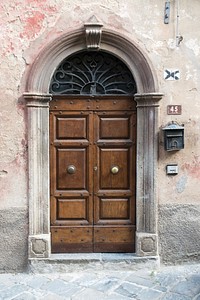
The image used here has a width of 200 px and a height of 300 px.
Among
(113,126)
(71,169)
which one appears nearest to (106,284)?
(71,169)

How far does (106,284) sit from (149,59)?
3153mm

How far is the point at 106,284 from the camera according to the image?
194 inches

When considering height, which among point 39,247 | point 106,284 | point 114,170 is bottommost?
point 106,284

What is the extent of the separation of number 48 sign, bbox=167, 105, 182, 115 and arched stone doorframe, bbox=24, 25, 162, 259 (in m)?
0.19

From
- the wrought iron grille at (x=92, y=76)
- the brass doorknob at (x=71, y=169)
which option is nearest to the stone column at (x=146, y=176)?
the wrought iron grille at (x=92, y=76)

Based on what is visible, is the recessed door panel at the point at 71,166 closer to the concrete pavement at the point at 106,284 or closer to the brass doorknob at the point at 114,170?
the brass doorknob at the point at 114,170

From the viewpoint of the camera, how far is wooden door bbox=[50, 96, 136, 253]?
5.38 meters

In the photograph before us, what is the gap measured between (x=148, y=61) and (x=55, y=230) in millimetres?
2795

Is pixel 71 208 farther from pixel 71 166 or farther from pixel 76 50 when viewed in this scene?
pixel 76 50

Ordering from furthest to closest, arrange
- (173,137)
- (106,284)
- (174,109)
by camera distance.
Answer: (174,109)
(173,137)
(106,284)

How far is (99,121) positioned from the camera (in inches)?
213

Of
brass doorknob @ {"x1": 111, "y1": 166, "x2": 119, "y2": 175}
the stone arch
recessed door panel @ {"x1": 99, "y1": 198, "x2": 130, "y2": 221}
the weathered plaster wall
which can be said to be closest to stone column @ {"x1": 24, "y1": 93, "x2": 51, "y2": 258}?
the weathered plaster wall

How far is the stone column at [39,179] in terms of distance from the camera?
523cm

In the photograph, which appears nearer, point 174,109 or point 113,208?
point 174,109
